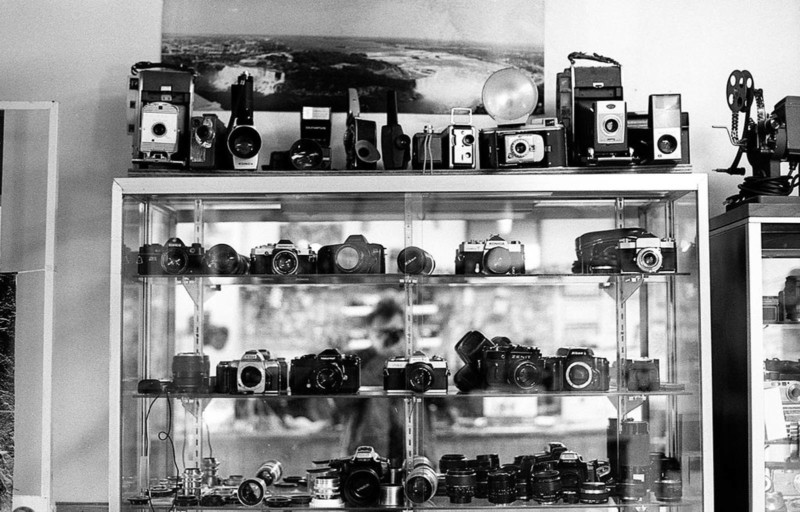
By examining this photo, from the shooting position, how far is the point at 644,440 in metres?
3.66

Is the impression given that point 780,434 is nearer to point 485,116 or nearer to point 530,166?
point 530,166

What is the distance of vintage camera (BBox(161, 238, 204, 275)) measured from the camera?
360 cm

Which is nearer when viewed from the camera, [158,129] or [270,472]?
[158,129]

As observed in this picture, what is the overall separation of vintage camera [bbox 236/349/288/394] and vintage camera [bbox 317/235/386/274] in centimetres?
44

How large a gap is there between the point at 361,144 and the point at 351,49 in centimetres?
74

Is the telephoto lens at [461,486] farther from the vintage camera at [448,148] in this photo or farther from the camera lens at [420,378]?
the vintage camera at [448,148]

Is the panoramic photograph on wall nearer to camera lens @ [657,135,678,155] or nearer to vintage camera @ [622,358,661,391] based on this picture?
camera lens @ [657,135,678,155]

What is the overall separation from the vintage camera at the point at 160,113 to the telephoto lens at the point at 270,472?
1328mm

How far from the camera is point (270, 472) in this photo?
147 inches

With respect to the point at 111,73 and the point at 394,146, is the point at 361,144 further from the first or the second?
the point at 111,73

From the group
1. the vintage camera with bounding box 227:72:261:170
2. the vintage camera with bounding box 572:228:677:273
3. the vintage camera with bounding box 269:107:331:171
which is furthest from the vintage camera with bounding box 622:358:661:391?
the vintage camera with bounding box 227:72:261:170

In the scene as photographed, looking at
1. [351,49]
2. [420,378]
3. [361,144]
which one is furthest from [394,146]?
[420,378]

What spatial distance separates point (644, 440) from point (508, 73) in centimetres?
163

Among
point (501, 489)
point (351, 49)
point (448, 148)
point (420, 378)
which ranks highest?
point (351, 49)
